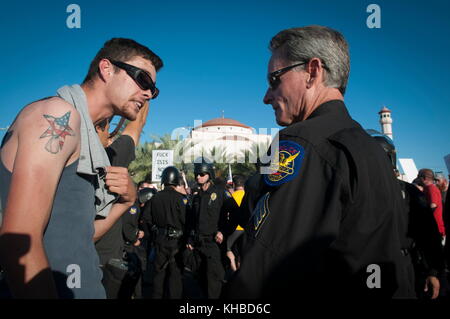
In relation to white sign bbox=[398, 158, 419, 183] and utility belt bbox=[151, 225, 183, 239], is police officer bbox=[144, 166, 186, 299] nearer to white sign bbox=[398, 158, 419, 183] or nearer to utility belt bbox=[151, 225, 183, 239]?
utility belt bbox=[151, 225, 183, 239]

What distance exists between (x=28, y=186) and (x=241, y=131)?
292 feet

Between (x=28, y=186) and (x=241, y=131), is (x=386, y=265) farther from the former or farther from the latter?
(x=241, y=131)

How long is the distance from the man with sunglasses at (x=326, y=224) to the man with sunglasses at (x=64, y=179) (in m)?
0.90

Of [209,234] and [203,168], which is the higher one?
[203,168]

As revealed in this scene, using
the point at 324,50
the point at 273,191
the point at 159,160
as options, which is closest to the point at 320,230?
the point at 273,191

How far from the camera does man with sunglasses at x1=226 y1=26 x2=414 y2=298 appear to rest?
1189 mm

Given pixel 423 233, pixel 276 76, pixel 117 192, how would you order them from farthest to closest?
pixel 423 233 < pixel 117 192 < pixel 276 76

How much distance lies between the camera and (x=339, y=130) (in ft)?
4.68

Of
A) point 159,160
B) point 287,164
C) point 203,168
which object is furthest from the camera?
point 159,160

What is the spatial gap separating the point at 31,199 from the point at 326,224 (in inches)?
49.7

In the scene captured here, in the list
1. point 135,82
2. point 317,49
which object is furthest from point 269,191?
point 135,82

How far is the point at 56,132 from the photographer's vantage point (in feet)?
4.76

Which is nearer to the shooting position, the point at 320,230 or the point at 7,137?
the point at 320,230

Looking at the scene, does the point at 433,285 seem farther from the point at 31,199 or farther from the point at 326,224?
the point at 31,199
